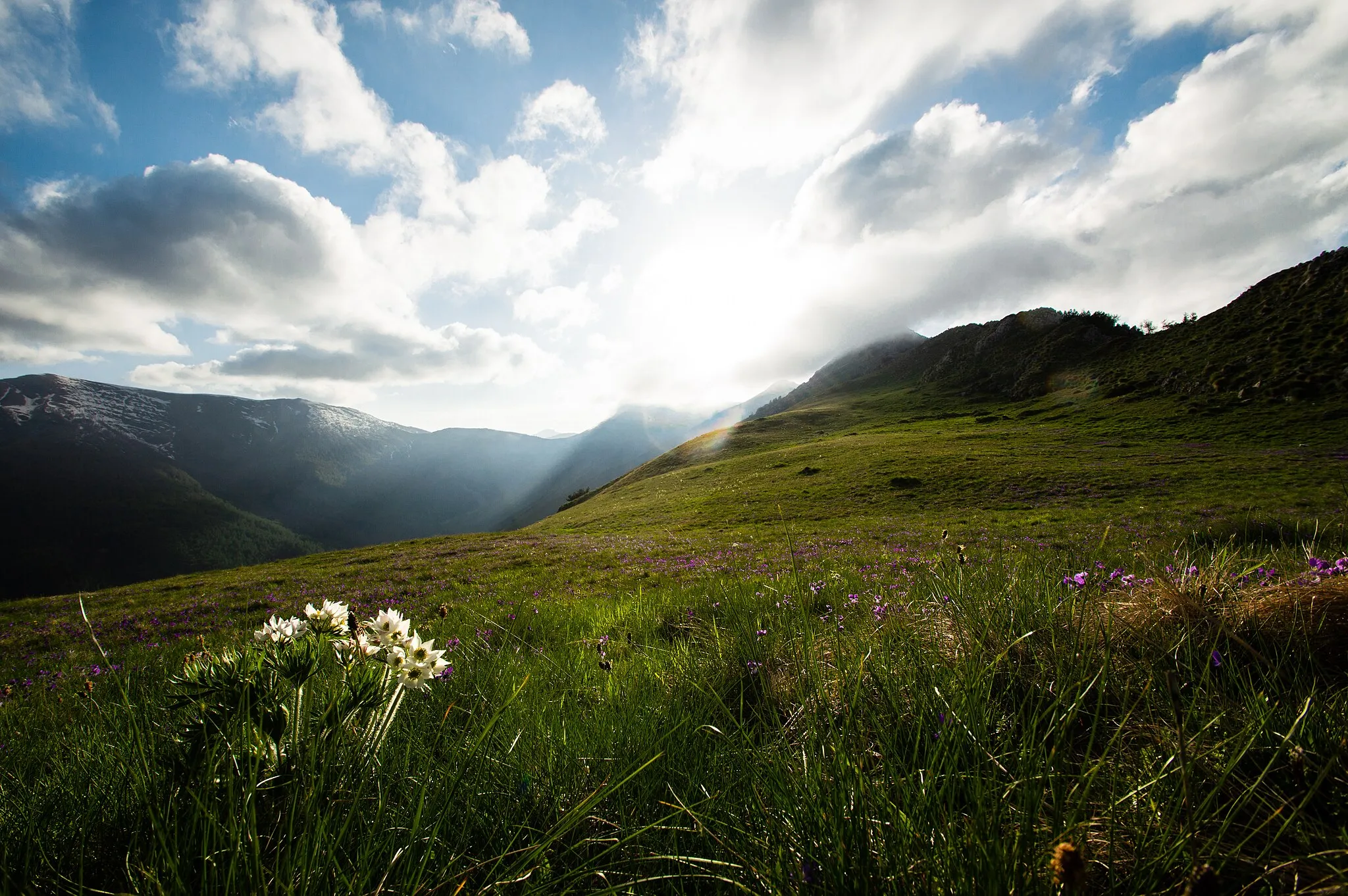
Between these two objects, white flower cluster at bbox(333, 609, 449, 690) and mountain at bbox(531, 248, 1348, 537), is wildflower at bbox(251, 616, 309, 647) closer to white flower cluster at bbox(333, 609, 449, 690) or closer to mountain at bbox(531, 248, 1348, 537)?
white flower cluster at bbox(333, 609, 449, 690)

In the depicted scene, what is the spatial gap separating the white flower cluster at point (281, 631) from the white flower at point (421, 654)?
507mm

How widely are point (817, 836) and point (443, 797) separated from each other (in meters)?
1.33

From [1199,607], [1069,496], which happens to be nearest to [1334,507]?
[1069,496]

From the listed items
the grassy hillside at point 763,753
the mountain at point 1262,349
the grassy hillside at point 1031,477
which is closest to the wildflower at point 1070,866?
the grassy hillside at point 763,753

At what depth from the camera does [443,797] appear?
6.15 feet

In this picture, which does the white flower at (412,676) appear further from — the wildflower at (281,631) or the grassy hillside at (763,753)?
the wildflower at (281,631)

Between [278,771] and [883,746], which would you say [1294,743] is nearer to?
[883,746]

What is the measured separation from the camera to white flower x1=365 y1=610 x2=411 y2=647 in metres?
2.54

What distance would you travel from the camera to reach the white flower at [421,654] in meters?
2.44

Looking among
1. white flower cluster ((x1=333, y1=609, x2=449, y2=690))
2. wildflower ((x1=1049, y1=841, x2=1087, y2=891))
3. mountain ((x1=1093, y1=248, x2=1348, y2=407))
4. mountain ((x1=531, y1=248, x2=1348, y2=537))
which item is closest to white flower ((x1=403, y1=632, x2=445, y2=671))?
white flower cluster ((x1=333, y1=609, x2=449, y2=690))

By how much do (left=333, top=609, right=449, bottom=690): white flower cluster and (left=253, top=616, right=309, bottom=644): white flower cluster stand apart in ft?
0.80

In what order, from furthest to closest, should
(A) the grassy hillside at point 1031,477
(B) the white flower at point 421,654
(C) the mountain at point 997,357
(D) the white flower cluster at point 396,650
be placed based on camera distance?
(C) the mountain at point 997,357
(A) the grassy hillside at point 1031,477
(B) the white flower at point 421,654
(D) the white flower cluster at point 396,650

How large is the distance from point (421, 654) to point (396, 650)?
27 cm

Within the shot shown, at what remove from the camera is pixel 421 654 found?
2580 millimetres
